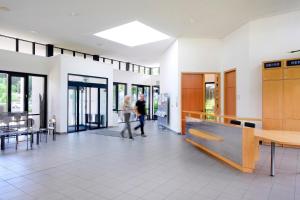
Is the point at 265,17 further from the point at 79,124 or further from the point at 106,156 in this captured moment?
the point at 79,124

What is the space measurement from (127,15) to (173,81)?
3.70m

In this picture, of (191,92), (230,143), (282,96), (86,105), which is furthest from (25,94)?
(282,96)

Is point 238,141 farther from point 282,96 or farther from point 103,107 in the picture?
point 103,107

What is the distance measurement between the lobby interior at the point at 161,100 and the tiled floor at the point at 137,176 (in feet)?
0.08

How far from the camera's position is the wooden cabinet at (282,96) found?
5.89 meters

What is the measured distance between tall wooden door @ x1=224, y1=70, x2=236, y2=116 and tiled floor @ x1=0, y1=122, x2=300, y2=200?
218 centimetres

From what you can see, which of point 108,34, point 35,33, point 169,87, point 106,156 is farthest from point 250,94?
point 35,33

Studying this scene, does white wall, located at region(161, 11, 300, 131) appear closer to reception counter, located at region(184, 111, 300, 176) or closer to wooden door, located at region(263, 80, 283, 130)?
wooden door, located at region(263, 80, 283, 130)

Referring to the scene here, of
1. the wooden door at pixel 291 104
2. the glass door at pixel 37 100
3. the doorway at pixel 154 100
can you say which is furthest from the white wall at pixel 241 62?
the glass door at pixel 37 100

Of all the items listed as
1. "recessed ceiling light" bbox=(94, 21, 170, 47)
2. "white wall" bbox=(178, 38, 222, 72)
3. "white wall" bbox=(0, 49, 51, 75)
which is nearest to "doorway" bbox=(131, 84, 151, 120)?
"recessed ceiling light" bbox=(94, 21, 170, 47)

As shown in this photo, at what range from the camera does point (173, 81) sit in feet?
29.0

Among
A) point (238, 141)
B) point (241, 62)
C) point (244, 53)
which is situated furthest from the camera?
point (241, 62)

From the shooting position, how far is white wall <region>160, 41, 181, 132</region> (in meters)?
8.41

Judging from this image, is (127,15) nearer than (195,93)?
Yes
